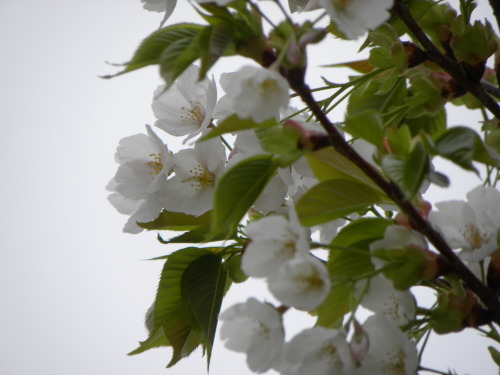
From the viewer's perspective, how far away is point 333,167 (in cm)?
45

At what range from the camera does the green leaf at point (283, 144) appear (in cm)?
41

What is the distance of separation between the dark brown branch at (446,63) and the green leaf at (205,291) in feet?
0.87

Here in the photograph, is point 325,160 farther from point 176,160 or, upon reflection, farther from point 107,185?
point 107,185

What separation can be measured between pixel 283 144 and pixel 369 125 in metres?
0.06

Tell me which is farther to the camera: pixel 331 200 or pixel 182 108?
pixel 182 108

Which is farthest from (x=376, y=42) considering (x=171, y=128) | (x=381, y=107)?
(x=171, y=128)

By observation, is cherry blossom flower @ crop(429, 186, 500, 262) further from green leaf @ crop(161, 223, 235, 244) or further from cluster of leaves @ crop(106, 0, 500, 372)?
green leaf @ crop(161, 223, 235, 244)

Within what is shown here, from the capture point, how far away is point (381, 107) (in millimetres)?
677

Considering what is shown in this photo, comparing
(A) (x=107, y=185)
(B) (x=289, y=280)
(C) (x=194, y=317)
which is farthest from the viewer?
(A) (x=107, y=185)

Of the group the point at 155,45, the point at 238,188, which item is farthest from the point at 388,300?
the point at 155,45

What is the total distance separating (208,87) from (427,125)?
0.90ft

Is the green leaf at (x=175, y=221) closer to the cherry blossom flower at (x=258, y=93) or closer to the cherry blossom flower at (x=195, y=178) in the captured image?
the cherry blossom flower at (x=195, y=178)

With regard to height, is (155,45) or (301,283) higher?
(155,45)

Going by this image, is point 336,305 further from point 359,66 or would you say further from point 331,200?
point 359,66
